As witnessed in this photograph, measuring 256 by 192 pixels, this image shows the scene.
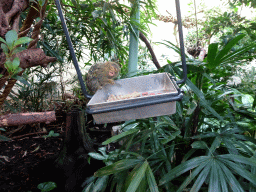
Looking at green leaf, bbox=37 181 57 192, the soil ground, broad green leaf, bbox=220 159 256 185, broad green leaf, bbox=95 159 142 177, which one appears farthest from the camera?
the soil ground

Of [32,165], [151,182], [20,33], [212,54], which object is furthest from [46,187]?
[212,54]

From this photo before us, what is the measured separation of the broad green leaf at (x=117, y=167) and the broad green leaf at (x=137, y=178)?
60 millimetres

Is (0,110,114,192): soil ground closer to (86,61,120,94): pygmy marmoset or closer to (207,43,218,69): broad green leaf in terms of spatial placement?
(86,61,120,94): pygmy marmoset

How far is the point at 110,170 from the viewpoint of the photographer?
0.70m

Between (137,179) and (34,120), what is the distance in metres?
0.38

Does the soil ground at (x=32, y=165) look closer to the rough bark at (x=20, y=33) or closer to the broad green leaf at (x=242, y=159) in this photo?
the rough bark at (x=20, y=33)

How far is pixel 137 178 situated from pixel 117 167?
101 millimetres

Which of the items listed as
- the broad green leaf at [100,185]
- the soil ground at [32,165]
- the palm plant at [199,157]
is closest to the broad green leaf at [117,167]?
the palm plant at [199,157]

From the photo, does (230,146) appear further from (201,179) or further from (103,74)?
(103,74)

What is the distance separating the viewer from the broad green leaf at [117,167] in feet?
2.31

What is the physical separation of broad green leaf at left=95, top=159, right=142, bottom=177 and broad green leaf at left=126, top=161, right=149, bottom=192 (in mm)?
60

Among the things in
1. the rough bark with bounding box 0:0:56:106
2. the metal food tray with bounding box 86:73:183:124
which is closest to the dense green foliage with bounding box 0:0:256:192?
the rough bark with bounding box 0:0:56:106

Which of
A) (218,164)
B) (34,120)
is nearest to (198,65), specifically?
(218,164)

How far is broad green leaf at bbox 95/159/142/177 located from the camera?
0.70 m
